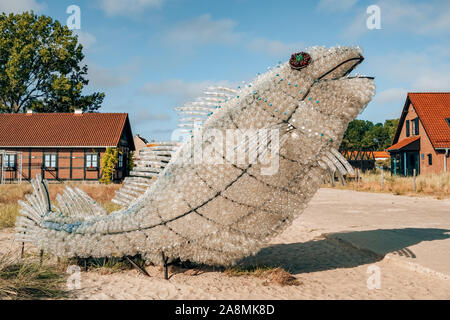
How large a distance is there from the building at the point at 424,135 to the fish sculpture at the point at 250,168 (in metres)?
23.1

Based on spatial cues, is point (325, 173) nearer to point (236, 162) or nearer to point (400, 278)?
point (236, 162)

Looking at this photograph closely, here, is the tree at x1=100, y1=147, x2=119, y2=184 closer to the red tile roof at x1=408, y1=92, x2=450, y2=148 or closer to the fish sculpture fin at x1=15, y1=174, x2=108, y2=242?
the fish sculpture fin at x1=15, y1=174, x2=108, y2=242

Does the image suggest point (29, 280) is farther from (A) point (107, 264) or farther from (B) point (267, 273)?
(B) point (267, 273)

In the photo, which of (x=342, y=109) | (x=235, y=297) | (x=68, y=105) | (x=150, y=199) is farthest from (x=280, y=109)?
(x=68, y=105)

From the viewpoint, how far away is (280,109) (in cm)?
382

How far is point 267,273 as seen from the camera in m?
4.71

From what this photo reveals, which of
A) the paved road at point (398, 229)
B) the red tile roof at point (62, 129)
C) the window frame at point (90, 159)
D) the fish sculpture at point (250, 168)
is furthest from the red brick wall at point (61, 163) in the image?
the fish sculpture at point (250, 168)

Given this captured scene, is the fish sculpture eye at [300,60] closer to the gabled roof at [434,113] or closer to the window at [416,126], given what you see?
the gabled roof at [434,113]

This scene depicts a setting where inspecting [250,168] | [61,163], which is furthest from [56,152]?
[250,168]

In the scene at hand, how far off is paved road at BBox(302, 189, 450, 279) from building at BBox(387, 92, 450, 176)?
1236 cm

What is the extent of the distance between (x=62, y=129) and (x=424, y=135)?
83.2 ft
